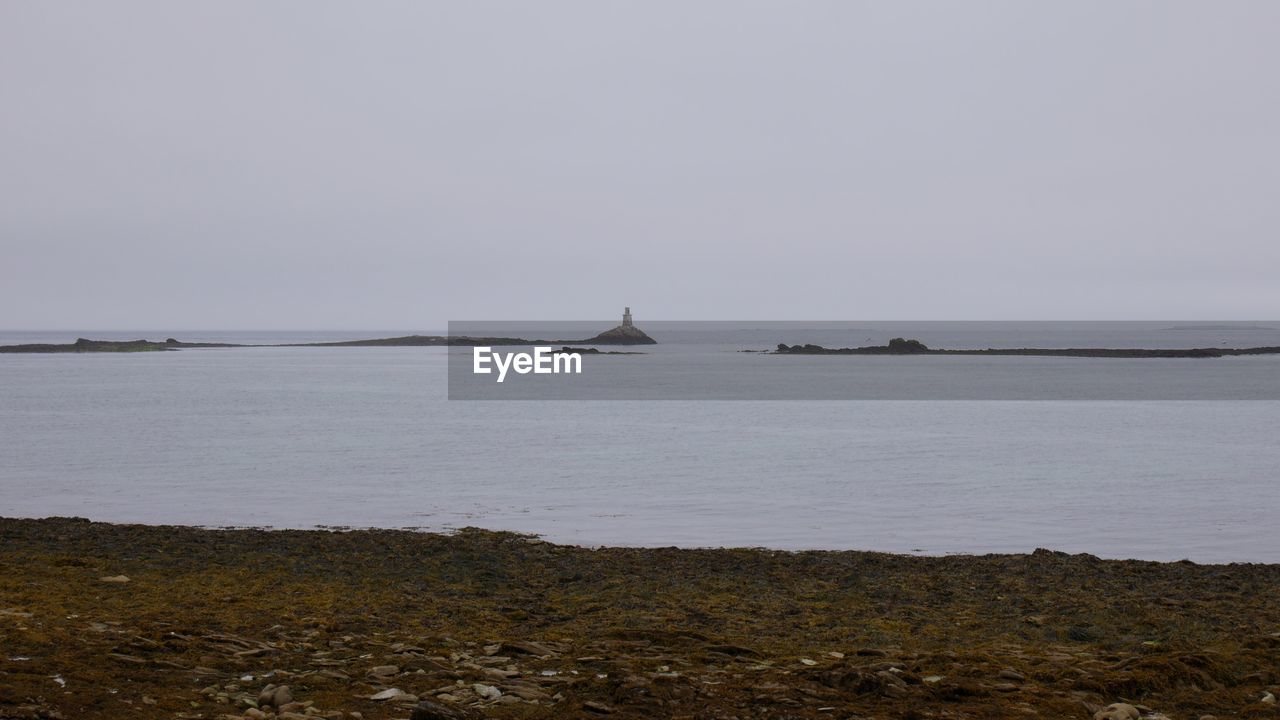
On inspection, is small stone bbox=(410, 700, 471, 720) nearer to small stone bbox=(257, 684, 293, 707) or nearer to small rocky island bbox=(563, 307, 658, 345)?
small stone bbox=(257, 684, 293, 707)

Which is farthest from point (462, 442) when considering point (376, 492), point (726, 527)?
point (726, 527)

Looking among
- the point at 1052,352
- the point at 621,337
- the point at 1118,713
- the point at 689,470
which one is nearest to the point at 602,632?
the point at 1118,713

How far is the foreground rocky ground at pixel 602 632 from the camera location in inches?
263

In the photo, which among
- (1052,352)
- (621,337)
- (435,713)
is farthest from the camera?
(621,337)

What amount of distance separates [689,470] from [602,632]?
1614 cm

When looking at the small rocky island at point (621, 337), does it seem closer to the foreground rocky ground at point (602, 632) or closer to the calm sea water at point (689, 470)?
the calm sea water at point (689, 470)

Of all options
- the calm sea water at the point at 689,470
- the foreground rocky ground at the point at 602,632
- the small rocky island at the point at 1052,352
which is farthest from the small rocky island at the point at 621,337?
the foreground rocky ground at the point at 602,632

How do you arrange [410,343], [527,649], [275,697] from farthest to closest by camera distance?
[410,343] < [527,649] < [275,697]

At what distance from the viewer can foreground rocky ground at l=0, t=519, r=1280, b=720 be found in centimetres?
667

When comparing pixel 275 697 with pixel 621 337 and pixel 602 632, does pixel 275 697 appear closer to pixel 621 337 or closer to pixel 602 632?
pixel 602 632

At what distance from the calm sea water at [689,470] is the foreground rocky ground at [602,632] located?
10.1 ft

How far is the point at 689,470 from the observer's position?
81.9 feet

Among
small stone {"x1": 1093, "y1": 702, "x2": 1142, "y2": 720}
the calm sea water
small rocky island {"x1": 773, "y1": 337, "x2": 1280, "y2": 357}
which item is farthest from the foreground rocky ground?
small rocky island {"x1": 773, "y1": 337, "x2": 1280, "y2": 357}

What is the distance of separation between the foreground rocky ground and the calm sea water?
309cm
